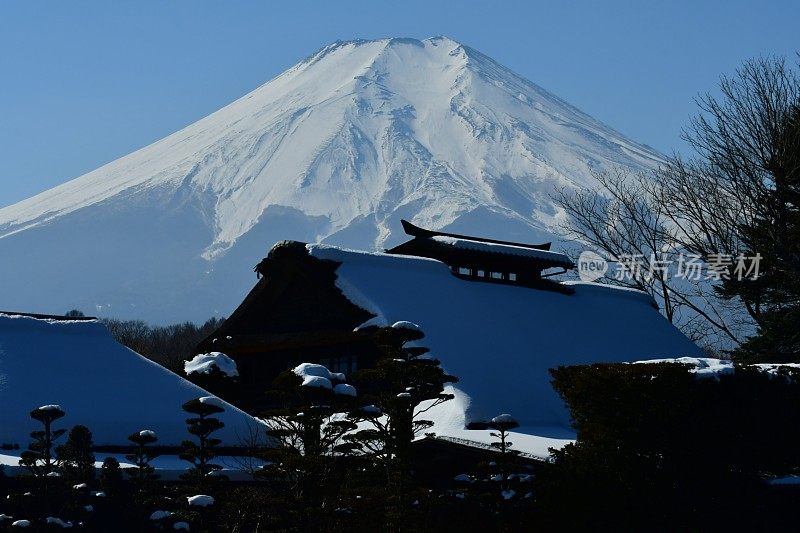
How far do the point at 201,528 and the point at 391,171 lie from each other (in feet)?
519

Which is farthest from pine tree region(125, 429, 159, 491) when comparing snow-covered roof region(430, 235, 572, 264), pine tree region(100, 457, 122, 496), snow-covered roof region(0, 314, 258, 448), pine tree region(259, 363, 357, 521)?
snow-covered roof region(430, 235, 572, 264)

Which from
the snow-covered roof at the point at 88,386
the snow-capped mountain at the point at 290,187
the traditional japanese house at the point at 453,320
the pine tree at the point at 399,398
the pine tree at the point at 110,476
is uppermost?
the snow-capped mountain at the point at 290,187

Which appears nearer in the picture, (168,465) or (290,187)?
(168,465)

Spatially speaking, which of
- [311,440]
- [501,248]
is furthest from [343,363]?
[311,440]

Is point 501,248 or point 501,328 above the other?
point 501,248

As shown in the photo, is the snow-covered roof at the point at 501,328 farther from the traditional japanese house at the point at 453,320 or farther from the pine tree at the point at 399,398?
the pine tree at the point at 399,398

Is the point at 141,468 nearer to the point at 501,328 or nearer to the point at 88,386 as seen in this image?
the point at 88,386

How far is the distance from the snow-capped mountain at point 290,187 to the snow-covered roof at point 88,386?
132m

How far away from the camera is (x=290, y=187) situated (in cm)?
17288

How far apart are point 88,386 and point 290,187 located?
15157 cm

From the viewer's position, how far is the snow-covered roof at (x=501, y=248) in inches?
1177

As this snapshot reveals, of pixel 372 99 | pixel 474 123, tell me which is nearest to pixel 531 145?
pixel 474 123

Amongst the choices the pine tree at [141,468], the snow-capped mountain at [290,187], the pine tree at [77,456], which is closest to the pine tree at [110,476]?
the pine tree at [141,468]

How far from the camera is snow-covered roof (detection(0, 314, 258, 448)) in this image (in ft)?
69.2
